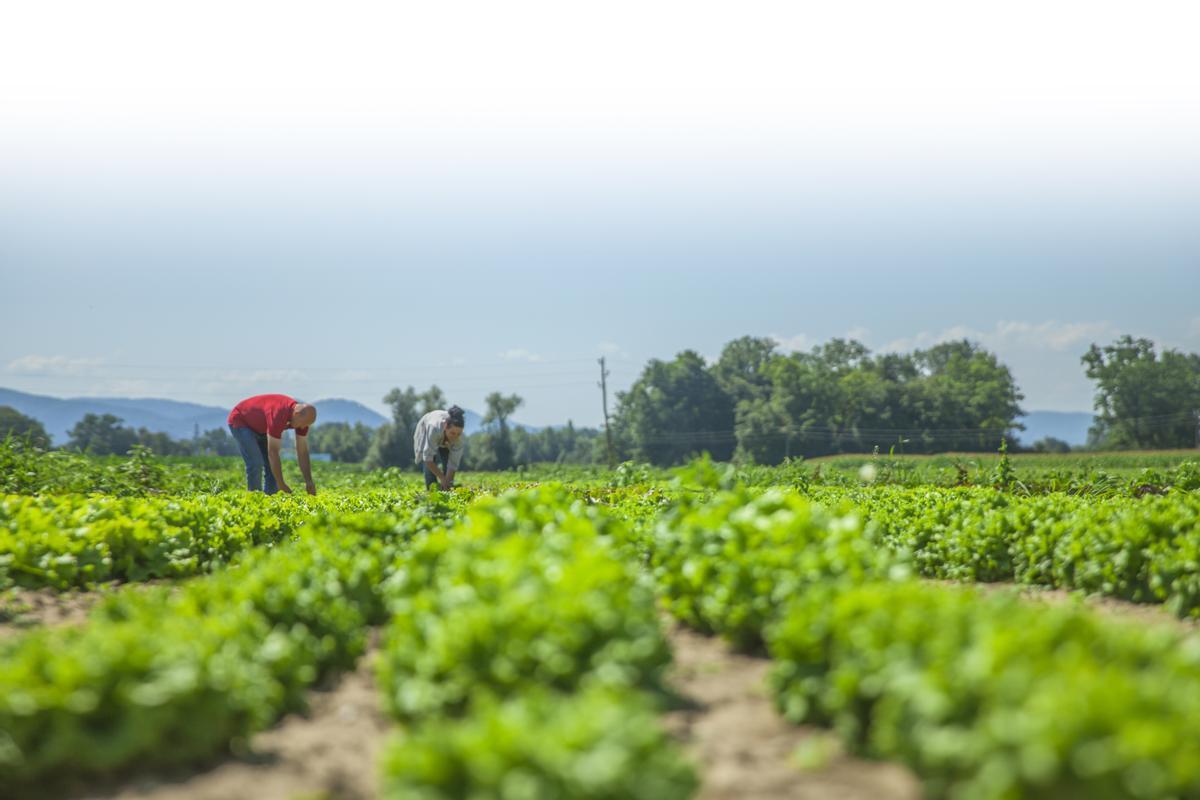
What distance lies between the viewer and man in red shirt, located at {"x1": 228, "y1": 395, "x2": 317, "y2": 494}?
1205 centimetres

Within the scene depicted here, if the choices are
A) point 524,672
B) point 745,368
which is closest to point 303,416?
point 524,672

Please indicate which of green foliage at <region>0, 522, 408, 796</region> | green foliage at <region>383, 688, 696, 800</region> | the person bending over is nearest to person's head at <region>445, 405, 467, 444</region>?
the person bending over

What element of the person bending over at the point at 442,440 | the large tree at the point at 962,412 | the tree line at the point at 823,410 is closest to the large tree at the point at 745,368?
the tree line at the point at 823,410

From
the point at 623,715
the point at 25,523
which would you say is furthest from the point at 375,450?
the point at 623,715

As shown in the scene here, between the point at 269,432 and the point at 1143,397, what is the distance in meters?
98.2

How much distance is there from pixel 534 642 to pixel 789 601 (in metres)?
1.51

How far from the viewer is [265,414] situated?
40.9ft

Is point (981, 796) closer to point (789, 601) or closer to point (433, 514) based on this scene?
point (789, 601)

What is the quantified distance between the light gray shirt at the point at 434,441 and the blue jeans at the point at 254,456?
196 centimetres

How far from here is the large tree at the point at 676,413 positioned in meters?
102

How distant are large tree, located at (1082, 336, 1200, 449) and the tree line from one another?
3.9 inches

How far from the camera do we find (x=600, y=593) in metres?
4.02

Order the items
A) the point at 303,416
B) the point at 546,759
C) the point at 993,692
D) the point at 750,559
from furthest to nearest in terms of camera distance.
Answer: the point at 303,416, the point at 750,559, the point at 993,692, the point at 546,759

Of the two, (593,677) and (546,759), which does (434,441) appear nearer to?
(593,677)
